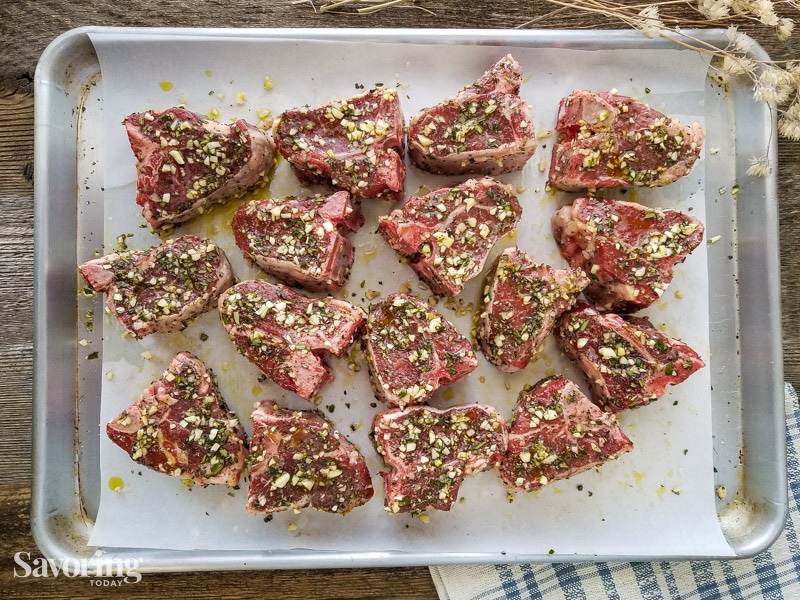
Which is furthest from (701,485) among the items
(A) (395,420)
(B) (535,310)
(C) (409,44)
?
(C) (409,44)

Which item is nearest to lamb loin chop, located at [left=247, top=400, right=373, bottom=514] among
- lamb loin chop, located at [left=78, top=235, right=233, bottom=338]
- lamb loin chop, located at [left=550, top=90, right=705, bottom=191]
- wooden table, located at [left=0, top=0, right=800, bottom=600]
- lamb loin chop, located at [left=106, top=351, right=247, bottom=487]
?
lamb loin chop, located at [left=106, top=351, right=247, bottom=487]

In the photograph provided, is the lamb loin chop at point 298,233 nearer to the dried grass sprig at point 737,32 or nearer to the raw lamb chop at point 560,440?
the raw lamb chop at point 560,440

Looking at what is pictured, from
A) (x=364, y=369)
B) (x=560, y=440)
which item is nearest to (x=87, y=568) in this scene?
(x=364, y=369)

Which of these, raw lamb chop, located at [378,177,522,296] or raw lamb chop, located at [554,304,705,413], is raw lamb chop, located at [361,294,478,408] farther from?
raw lamb chop, located at [554,304,705,413]

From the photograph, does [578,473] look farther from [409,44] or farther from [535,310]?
[409,44]

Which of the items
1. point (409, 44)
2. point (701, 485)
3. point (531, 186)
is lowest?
point (701, 485)
